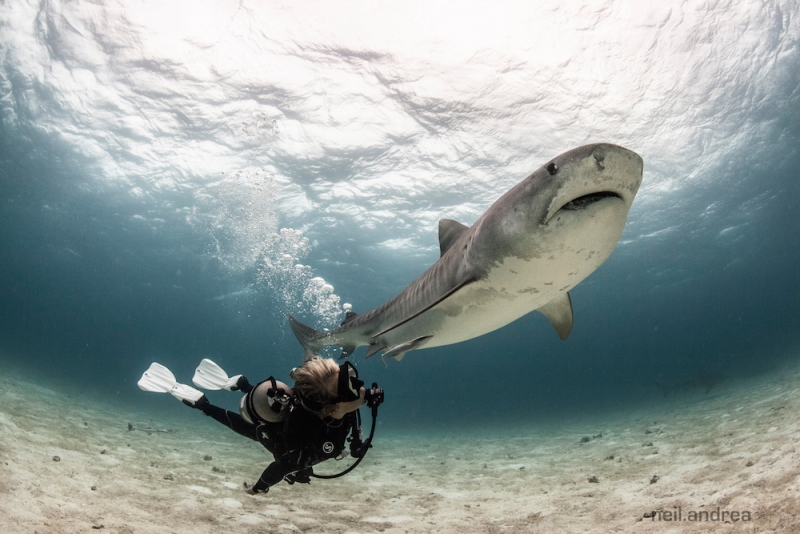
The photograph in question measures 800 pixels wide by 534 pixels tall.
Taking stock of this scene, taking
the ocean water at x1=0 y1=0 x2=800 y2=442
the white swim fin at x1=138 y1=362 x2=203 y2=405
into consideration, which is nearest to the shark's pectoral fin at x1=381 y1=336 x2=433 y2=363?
the white swim fin at x1=138 y1=362 x2=203 y2=405

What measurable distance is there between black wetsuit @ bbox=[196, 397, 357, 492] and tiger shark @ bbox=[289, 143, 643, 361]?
3.02 feet

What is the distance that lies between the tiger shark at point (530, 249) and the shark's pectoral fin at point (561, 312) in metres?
0.01

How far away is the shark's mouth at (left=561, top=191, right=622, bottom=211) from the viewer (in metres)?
3.02

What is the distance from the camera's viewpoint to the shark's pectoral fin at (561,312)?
508cm

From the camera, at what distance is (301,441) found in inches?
132

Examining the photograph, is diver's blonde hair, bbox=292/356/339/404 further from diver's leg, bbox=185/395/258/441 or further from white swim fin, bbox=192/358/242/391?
white swim fin, bbox=192/358/242/391

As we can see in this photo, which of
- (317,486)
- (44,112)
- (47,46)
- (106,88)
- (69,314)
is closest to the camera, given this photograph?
(317,486)

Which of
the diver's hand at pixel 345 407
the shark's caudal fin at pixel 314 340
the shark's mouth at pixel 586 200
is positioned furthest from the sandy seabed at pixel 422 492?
the shark's mouth at pixel 586 200

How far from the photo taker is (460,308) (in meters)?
4.64

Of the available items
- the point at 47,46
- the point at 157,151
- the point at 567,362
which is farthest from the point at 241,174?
the point at 567,362

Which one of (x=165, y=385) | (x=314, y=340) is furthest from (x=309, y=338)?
(x=165, y=385)

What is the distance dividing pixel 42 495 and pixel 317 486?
11.9 feet

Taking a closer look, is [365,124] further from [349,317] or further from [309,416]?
[309,416]

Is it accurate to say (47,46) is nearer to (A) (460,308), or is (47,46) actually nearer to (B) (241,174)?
(B) (241,174)
